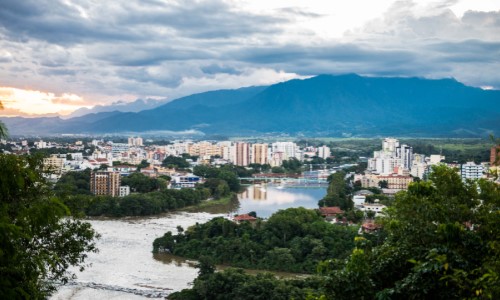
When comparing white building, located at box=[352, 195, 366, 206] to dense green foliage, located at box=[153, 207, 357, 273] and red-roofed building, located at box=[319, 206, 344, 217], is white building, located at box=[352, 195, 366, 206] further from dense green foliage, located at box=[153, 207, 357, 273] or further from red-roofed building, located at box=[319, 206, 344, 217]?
dense green foliage, located at box=[153, 207, 357, 273]

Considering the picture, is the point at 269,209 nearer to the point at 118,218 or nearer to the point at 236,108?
the point at 118,218

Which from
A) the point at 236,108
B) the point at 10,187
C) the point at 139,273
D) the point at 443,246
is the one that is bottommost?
the point at 139,273

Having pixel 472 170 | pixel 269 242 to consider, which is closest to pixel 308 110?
pixel 472 170

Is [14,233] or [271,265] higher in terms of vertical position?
[14,233]

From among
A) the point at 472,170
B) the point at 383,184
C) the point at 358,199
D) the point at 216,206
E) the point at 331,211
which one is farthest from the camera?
the point at 383,184

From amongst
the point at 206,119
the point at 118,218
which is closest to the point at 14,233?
the point at 118,218

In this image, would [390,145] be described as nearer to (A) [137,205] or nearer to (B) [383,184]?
(B) [383,184]
